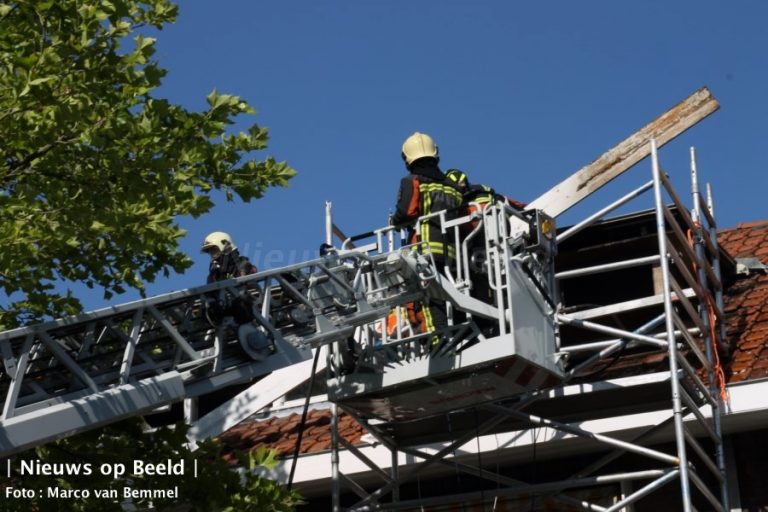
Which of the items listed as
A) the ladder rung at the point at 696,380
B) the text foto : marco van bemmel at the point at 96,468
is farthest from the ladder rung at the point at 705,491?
the text foto : marco van bemmel at the point at 96,468

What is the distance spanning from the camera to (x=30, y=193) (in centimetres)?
1023

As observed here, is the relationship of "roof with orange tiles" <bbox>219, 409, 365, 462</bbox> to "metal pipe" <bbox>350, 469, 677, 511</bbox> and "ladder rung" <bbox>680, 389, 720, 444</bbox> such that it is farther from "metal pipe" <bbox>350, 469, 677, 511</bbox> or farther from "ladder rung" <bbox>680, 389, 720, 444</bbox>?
"ladder rung" <bbox>680, 389, 720, 444</bbox>

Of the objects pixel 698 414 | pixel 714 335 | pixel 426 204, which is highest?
pixel 426 204

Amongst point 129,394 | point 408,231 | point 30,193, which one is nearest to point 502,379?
point 408,231

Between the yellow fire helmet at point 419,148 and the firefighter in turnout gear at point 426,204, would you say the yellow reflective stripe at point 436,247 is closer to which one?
the firefighter in turnout gear at point 426,204

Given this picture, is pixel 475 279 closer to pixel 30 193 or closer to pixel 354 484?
pixel 354 484

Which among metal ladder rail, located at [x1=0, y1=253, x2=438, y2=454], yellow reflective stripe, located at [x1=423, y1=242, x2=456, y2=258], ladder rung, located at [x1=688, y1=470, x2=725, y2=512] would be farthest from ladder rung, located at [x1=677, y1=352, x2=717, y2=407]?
metal ladder rail, located at [x1=0, y1=253, x2=438, y2=454]

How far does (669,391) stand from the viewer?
1243 centimetres

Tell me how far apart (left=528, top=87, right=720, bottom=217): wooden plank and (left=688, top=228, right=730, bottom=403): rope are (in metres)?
0.90

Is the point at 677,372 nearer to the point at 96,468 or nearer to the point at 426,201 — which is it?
the point at 426,201

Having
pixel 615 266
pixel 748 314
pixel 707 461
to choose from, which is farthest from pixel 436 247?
pixel 748 314

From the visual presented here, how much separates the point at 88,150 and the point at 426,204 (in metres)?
3.23

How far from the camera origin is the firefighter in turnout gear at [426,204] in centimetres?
1230

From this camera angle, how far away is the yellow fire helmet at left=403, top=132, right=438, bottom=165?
1291 cm
